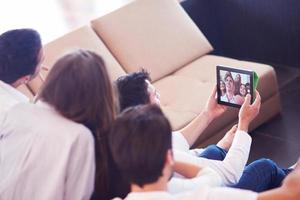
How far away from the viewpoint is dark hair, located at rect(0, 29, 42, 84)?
6.39ft

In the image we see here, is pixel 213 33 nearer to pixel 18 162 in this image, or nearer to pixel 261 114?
Answer: pixel 261 114

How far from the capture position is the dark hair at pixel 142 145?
55.6 inches

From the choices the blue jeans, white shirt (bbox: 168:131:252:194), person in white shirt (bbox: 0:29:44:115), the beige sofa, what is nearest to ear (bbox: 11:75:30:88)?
person in white shirt (bbox: 0:29:44:115)

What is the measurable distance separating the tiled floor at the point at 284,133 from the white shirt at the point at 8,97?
1438 millimetres

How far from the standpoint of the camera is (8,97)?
1.94m

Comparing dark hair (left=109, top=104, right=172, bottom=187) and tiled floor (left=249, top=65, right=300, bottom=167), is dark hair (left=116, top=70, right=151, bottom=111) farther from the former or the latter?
tiled floor (left=249, top=65, right=300, bottom=167)

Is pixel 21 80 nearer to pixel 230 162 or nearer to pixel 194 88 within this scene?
pixel 230 162

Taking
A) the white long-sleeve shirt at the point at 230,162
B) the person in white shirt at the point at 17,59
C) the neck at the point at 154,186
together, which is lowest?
the white long-sleeve shirt at the point at 230,162

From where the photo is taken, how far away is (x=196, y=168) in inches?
69.8

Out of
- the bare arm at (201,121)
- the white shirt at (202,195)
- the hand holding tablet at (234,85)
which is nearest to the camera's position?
the white shirt at (202,195)

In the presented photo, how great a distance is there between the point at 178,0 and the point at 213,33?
366 millimetres

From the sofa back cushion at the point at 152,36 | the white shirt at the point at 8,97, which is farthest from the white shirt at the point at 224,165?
the sofa back cushion at the point at 152,36

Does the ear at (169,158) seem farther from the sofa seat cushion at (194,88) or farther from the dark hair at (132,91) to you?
the sofa seat cushion at (194,88)

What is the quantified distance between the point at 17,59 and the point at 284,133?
1.69 metres
